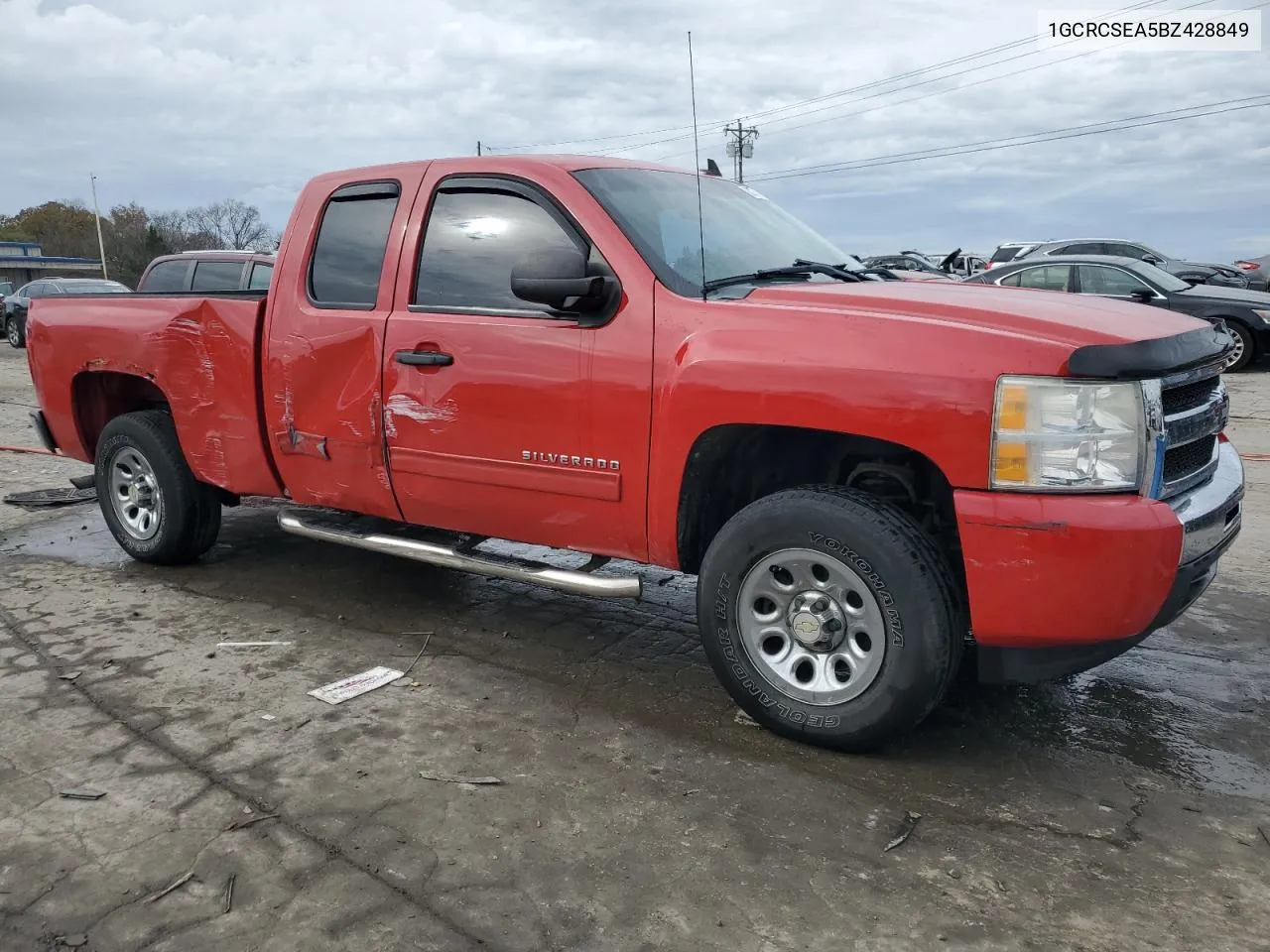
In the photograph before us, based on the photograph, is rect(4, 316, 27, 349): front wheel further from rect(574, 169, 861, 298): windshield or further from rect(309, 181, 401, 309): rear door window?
rect(574, 169, 861, 298): windshield

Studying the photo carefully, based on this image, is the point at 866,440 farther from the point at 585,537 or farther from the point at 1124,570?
the point at 585,537

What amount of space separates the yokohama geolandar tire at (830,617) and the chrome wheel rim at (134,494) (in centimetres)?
344

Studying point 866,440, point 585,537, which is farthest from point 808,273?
point 585,537

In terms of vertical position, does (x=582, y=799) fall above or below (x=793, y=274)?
below

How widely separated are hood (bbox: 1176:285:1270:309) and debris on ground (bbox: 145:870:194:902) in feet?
43.7

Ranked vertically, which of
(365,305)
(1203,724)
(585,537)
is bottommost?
(1203,724)

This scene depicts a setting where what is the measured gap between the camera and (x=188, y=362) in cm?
491

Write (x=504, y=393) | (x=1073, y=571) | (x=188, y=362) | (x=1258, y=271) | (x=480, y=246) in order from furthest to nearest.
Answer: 1. (x=1258, y=271)
2. (x=188, y=362)
3. (x=480, y=246)
4. (x=504, y=393)
5. (x=1073, y=571)

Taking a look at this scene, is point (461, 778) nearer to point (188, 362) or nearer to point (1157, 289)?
point (188, 362)

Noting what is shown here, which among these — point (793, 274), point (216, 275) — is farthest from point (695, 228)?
point (216, 275)

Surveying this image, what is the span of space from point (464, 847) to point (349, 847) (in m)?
0.31

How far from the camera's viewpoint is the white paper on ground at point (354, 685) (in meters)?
3.78

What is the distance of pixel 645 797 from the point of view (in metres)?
3.02

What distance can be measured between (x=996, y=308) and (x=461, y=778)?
7.07 ft
